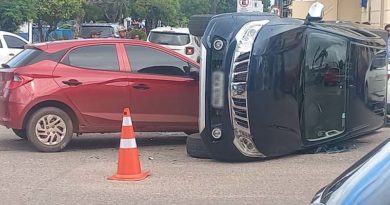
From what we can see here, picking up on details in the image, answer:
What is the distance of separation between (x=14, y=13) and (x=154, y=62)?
24764 millimetres

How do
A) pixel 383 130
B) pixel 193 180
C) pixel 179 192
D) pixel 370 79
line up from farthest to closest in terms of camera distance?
pixel 383 130 < pixel 370 79 < pixel 193 180 < pixel 179 192

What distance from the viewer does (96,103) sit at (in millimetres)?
9891

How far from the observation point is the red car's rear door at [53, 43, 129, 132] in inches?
385

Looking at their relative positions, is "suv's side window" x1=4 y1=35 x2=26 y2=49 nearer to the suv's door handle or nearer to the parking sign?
the parking sign

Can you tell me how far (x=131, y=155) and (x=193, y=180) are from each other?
0.77m

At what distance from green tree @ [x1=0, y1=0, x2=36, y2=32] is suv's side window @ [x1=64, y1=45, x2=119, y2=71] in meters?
24.3

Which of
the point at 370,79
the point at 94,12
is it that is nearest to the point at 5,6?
the point at 94,12

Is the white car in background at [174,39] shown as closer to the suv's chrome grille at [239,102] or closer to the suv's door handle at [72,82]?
the suv's door handle at [72,82]

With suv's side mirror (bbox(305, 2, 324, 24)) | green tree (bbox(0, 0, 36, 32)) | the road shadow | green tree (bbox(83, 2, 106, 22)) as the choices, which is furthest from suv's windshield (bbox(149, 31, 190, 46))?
green tree (bbox(83, 2, 106, 22))

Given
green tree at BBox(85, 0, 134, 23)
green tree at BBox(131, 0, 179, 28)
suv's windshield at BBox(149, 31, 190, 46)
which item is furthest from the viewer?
green tree at BBox(131, 0, 179, 28)

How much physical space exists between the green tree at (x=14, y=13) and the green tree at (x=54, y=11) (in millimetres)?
5201

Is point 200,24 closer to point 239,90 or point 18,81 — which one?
point 239,90

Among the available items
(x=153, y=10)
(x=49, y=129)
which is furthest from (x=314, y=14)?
(x=153, y=10)

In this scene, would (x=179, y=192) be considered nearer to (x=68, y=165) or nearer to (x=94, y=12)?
(x=68, y=165)
